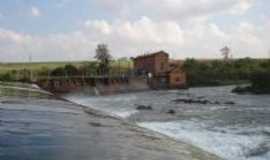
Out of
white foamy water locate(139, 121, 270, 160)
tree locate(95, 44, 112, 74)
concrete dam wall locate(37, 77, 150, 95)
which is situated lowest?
white foamy water locate(139, 121, 270, 160)

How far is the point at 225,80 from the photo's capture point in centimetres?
7838

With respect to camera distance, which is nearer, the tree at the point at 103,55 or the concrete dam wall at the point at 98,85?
the concrete dam wall at the point at 98,85

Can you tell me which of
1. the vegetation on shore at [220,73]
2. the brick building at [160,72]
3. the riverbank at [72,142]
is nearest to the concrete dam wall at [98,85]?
the brick building at [160,72]

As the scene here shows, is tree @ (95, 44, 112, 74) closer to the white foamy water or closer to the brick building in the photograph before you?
the brick building

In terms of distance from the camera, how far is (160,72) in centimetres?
7225

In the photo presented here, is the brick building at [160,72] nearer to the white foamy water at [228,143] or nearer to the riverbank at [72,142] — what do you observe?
the white foamy water at [228,143]

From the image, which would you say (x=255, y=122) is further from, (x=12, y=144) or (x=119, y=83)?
(x=119, y=83)

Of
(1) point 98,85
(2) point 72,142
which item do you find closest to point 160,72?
(1) point 98,85

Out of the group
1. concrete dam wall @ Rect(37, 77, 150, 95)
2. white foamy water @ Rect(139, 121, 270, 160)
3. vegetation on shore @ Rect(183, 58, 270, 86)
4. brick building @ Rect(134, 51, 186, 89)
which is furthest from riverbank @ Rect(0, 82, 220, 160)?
vegetation on shore @ Rect(183, 58, 270, 86)

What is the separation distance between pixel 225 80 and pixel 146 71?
15.3m

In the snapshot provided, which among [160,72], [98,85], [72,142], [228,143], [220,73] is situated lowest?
[228,143]

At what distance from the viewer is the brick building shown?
69562mm

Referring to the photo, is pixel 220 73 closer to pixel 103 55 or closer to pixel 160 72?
pixel 160 72

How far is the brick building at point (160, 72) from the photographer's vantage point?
69562 millimetres
